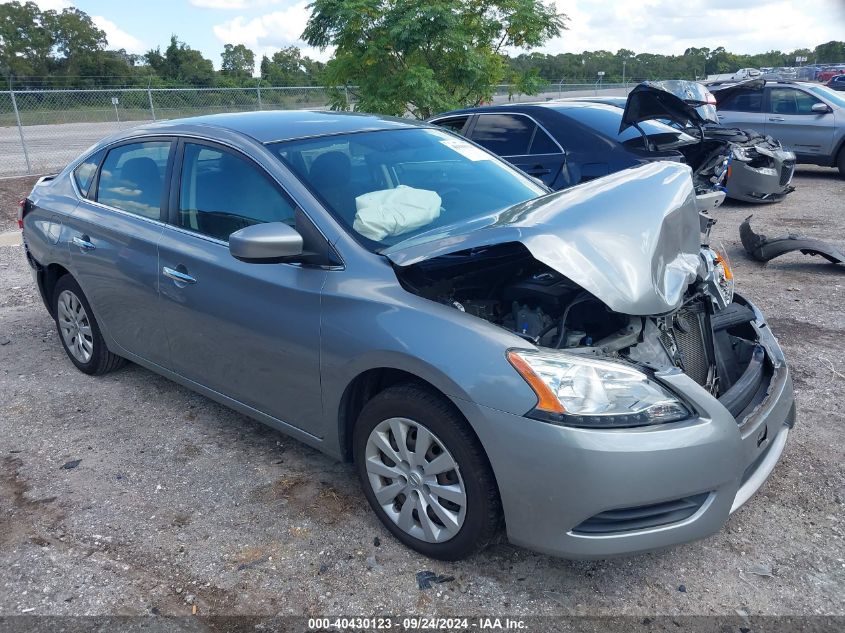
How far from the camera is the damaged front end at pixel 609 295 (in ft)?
8.06

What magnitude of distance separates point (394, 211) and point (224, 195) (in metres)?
0.93

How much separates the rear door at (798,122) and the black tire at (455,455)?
12069 mm

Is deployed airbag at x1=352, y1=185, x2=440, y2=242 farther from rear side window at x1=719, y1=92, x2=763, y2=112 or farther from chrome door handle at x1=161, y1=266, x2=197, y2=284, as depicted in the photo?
rear side window at x1=719, y1=92, x2=763, y2=112

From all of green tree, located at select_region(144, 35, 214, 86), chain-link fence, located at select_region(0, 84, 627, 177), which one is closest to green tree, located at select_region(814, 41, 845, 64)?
chain-link fence, located at select_region(0, 84, 627, 177)

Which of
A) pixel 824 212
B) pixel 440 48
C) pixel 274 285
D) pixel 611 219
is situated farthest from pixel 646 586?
pixel 440 48

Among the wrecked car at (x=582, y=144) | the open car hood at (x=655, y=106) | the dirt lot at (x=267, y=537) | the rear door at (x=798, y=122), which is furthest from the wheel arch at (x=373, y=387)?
the rear door at (x=798, y=122)

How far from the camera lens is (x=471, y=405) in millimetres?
2504

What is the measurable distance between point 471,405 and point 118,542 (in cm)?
173

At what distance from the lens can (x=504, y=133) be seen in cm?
756

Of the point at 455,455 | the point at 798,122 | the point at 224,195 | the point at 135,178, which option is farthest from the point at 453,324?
the point at 798,122

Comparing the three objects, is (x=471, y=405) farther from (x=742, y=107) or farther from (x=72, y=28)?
(x=72, y=28)

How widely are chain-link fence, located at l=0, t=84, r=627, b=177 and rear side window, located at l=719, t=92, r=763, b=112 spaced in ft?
17.1

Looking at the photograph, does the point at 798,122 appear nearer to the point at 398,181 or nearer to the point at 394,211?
the point at 398,181

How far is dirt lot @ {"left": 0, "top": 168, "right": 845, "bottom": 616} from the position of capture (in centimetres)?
266
